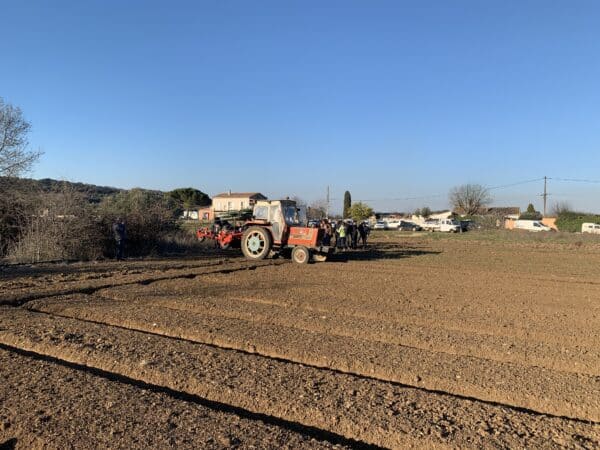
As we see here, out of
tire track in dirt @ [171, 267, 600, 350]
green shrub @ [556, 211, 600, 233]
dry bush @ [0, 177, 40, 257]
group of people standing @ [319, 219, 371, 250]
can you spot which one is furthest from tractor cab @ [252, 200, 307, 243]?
green shrub @ [556, 211, 600, 233]

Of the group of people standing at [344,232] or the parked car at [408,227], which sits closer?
the group of people standing at [344,232]

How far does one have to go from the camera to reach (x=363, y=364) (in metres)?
4.99

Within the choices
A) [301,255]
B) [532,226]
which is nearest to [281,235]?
[301,255]

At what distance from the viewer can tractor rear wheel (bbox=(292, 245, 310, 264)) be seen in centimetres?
1591

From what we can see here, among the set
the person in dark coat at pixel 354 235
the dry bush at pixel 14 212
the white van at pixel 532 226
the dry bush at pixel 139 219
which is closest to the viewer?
the dry bush at pixel 14 212

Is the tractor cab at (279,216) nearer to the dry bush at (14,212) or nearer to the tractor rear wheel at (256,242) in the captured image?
the tractor rear wheel at (256,242)

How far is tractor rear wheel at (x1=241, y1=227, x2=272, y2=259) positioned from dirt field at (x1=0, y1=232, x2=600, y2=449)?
6.39 metres

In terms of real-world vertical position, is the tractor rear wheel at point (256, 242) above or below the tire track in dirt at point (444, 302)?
above

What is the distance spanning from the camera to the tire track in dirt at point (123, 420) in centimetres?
336

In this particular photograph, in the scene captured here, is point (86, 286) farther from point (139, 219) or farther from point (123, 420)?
point (139, 219)

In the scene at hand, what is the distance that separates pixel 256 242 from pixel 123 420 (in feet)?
42.6

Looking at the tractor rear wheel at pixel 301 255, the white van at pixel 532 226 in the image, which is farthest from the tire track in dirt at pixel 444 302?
the white van at pixel 532 226

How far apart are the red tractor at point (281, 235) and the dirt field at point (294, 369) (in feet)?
20.7

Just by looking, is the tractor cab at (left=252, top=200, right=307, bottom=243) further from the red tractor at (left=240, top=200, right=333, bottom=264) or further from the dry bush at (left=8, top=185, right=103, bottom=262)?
the dry bush at (left=8, top=185, right=103, bottom=262)
